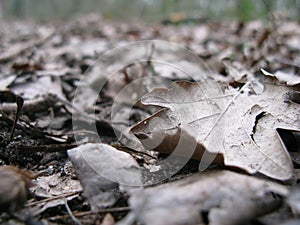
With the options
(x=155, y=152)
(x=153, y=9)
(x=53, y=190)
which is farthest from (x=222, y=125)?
(x=153, y=9)

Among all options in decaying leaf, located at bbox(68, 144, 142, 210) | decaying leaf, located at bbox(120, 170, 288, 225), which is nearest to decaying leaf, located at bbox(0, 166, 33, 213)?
decaying leaf, located at bbox(68, 144, 142, 210)

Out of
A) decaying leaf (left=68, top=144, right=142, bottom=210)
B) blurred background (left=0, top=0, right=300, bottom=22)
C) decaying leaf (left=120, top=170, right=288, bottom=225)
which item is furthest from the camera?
blurred background (left=0, top=0, right=300, bottom=22)

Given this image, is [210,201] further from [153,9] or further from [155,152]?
[153,9]

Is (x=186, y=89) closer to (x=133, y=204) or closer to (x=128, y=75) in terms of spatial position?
(x=133, y=204)

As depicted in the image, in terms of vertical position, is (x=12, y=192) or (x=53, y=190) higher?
(x=12, y=192)

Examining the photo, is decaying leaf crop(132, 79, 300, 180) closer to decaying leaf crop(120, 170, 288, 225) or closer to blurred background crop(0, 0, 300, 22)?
decaying leaf crop(120, 170, 288, 225)
